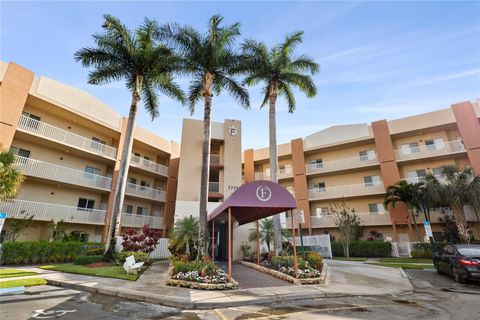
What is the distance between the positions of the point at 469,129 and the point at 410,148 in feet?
16.5

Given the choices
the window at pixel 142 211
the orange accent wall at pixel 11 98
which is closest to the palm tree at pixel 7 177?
the orange accent wall at pixel 11 98

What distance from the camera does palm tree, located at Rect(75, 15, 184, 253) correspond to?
1681 centimetres

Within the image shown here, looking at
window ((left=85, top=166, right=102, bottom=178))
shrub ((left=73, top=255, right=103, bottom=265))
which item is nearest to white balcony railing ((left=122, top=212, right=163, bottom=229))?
window ((left=85, top=166, right=102, bottom=178))

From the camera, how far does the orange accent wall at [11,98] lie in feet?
57.4

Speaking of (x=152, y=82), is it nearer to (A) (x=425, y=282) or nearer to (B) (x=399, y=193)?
(A) (x=425, y=282)

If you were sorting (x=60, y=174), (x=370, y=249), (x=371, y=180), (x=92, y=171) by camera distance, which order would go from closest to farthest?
(x=60, y=174)
(x=370, y=249)
(x=92, y=171)
(x=371, y=180)

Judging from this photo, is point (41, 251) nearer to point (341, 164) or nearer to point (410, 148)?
point (341, 164)

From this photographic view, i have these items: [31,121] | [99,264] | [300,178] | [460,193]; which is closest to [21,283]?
[99,264]

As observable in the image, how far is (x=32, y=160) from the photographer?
1953 centimetres

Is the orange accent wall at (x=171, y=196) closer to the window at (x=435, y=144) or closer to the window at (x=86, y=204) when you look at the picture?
the window at (x=86, y=204)

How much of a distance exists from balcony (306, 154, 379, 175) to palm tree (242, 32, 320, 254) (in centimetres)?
1360

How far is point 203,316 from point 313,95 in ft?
58.0

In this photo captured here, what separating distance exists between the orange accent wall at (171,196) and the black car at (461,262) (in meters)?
23.5

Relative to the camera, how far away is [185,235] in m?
16.8
